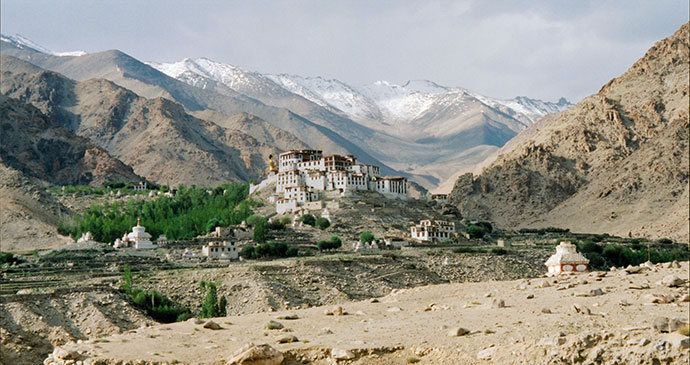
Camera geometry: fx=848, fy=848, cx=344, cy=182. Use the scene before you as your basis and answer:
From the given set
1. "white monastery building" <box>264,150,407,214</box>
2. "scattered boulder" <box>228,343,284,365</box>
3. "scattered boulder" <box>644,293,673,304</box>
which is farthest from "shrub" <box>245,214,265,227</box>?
"scattered boulder" <box>228,343,284,365</box>

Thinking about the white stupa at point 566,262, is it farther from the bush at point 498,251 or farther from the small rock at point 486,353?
the bush at point 498,251

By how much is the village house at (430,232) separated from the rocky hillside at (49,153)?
88.0 metres

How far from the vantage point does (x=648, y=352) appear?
1476 centimetres

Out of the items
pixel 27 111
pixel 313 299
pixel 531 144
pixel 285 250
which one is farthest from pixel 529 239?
pixel 27 111

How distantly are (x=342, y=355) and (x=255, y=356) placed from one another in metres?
1.79

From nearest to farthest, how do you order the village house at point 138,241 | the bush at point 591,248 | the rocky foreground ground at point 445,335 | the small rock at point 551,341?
the rocky foreground ground at point 445,335 < the small rock at point 551,341 < the village house at point 138,241 < the bush at point 591,248

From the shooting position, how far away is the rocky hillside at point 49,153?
6255 inches

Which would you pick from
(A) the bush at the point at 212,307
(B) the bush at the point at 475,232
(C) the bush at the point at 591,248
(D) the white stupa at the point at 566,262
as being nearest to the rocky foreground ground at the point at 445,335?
(D) the white stupa at the point at 566,262

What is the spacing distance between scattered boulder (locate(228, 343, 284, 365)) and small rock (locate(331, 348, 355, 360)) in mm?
1157

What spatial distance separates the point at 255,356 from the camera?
1659cm

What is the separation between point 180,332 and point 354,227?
61.9m

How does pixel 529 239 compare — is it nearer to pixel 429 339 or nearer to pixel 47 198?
pixel 47 198

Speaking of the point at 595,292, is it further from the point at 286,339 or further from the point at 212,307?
the point at 212,307

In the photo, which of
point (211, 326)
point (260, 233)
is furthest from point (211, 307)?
point (260, 233)
